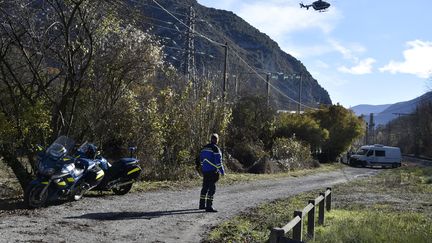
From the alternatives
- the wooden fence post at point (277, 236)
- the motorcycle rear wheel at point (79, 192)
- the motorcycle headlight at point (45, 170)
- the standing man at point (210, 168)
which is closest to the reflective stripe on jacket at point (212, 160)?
the standing man at point (210, 168)

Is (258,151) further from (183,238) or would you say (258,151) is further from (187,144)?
(183,238)

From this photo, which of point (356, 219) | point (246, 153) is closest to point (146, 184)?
point (356, 219)

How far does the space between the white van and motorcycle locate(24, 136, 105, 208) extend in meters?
39.2

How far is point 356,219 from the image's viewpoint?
11.8m

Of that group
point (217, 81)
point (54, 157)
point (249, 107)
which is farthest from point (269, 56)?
point (54, 157)

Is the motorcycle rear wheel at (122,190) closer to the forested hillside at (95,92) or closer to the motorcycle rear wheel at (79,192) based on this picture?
the motorcycle rear wheel at (79,192)

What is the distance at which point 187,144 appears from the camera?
2186 centimetres

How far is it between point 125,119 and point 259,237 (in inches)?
382

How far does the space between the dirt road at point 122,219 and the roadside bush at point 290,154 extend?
17082 millimetres

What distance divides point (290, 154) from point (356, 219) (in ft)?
72.7

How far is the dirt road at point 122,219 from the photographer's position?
894 cm

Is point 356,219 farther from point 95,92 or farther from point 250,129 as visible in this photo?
point 250,129

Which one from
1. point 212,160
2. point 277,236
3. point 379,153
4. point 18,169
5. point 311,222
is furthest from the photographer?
point 379,153

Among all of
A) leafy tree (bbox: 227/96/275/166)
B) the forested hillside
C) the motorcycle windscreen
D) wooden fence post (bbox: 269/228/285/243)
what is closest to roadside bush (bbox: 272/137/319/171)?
leafy tree (bbox: 227/96/275/166)
